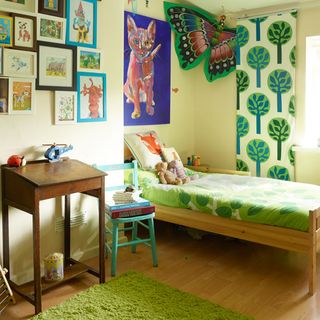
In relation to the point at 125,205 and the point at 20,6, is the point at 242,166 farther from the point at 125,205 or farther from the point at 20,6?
the point at 20,6

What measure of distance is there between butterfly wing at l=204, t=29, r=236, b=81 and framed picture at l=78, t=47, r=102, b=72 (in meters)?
1.93

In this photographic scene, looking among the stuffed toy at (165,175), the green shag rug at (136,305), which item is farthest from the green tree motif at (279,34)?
the green shag rug at (136,305)

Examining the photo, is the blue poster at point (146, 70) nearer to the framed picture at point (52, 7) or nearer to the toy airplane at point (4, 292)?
the framed picture at point (52, 7)

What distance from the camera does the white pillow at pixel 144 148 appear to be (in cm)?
381

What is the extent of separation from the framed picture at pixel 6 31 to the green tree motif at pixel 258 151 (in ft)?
9.31

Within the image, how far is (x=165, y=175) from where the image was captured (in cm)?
367

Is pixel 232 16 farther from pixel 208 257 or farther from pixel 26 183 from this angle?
pixel 26 183

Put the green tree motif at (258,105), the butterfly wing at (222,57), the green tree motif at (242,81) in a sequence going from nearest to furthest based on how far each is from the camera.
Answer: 1. the green tree motif at (258,105)
2. the green tree motif at (242,81)
3. the butterfly wing at (222,57)

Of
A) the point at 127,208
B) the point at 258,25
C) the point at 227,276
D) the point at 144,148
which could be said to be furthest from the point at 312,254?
the point at 258,25

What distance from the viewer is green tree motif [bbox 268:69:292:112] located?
4.16 m

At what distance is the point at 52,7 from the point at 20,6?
248 mm

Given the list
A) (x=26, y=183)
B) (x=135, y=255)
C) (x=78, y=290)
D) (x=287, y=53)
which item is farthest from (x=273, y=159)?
(x=26, y=183)

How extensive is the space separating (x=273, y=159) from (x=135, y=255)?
194 centimetres

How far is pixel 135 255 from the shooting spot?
10.8 ft
